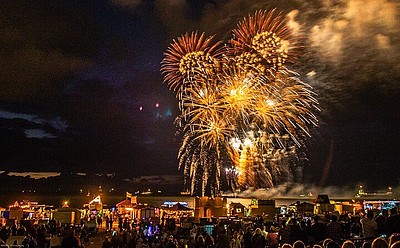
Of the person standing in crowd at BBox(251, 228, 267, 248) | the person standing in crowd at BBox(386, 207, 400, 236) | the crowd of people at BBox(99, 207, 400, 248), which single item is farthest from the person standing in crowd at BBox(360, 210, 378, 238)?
the person standing in crowd at BBox(251, 228, 267, 248)

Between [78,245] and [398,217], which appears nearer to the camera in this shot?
[78,245]

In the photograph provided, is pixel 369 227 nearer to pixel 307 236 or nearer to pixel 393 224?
pixel 393 224

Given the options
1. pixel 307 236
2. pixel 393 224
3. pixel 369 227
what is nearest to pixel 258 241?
pixel 307 236

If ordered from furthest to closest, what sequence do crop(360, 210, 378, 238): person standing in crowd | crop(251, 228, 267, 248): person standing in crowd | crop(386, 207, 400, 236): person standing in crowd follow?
crop(251, 228, 267, 248): person standing in crowd, crop(360, 210, 378, 238): person standing in crowd, crop(386, 207, 400, 236): person standing in crowd

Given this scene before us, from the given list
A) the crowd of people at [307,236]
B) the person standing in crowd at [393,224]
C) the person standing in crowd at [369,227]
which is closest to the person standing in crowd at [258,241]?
the crowd of people at [307,236]

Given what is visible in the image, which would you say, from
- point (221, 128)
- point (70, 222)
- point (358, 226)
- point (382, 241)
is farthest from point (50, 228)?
point (382, 241)

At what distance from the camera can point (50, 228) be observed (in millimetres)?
22719

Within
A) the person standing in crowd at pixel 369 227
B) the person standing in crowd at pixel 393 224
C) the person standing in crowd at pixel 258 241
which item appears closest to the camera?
the person standing in crowd at pixel 393 224

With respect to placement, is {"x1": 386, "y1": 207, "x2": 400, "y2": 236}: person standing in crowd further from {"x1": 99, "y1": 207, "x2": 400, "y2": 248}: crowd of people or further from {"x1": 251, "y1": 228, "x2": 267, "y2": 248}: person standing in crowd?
{"x1": 251, "y1": 228, "x2": 267, "y2": 248}: person standing in crowd

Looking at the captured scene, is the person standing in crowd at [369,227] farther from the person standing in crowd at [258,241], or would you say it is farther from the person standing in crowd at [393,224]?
the person standing in crowd at [258,241]

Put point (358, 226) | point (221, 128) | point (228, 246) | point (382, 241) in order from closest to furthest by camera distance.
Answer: point (382, 241)
point (228, 246)
point (358, 226)
point (221, 128)

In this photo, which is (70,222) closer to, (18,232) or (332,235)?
(18,232)

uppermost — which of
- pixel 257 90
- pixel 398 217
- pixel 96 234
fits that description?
pixel 257 90

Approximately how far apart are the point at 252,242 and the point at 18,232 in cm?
1031
